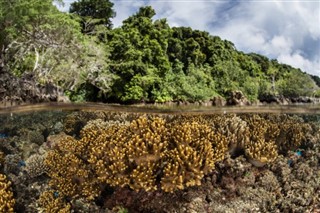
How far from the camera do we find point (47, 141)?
27.8ft

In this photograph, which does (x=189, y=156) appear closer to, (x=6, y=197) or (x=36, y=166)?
(x=36, y=166)

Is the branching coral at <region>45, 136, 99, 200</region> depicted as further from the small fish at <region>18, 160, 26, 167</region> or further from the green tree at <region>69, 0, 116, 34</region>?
the green tree at <region>69, 0, 116, 34</region>

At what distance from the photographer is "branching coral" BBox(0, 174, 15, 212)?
7.02 metres

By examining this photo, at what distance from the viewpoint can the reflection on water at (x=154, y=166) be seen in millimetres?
6617

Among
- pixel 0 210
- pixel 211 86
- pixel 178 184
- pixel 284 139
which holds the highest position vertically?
pixel 211 86

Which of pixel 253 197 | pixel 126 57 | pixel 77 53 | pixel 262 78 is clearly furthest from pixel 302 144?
pixel 262 78

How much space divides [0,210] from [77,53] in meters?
14.0

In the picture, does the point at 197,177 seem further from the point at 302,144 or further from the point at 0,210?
the point at 302,144

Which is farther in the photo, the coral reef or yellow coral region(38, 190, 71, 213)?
the coral reef

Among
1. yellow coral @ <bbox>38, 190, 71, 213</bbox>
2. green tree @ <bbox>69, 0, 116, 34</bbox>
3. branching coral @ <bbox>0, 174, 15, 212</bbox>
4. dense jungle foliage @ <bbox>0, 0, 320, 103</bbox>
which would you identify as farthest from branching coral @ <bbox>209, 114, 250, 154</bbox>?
green tree @ <bbox>69, 0, 116, 34</bbox>

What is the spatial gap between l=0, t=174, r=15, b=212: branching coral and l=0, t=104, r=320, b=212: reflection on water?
0.06ft

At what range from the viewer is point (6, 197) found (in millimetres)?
7129

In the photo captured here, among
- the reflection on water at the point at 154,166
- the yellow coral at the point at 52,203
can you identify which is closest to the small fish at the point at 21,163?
the reflection on water at the point at 154,166

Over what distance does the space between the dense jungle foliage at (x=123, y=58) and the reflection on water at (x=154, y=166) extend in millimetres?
8827
